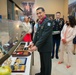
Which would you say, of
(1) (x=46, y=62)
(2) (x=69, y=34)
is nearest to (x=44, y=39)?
(1) (x=46, y=62)

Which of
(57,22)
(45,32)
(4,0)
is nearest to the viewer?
(45,32)

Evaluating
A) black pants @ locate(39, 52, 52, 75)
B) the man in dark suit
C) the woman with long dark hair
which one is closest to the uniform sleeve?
the man in dark suit

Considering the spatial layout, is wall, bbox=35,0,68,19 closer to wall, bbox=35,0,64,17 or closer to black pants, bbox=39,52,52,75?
wall, bbox=35,0,64,17

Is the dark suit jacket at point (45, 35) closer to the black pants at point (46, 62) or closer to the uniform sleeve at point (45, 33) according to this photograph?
the uniform sleeve at point (45, 33)

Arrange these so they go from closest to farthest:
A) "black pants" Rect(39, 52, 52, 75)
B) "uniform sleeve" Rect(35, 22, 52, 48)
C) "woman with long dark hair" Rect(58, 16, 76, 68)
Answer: "uniform sleeve" Rect(35, 22, 52, 48), "black pants" Rect(39, 52, 52, 75), "woman with long dark hair" Rect(58, 16, 76, 68)

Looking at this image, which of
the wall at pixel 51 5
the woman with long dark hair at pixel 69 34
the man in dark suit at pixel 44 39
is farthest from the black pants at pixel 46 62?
the wall at pixel 51 5

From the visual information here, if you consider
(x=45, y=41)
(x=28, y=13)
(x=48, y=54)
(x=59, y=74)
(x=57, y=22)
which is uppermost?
(x=28, y=13)

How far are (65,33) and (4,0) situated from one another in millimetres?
3178

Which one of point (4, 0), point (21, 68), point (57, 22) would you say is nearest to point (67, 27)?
point (57, 22)

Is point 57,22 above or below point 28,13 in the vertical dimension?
below

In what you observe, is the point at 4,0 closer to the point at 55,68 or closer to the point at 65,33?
the point at 65,33

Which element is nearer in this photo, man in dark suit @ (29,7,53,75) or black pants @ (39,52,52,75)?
man in dark suit @ (29,7,53,75)

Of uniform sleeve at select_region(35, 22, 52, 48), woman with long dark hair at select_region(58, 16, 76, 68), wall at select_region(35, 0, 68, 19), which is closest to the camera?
uniform sleeve at select_region(35, 22, 52, 48)

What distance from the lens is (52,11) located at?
11.8 meters
